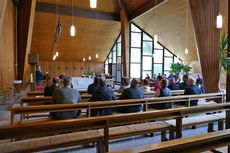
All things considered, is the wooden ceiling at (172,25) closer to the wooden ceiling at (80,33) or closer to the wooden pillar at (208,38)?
the wooden ceiling at (80,33)

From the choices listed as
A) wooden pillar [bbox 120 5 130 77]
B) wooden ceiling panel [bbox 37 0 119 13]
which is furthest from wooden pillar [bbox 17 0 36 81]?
wooden pillar [bbox 120 5 130 77]

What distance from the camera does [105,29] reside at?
40.0 feet

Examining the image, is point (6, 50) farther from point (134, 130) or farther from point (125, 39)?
point (134, 130)

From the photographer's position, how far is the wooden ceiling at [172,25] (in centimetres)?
817

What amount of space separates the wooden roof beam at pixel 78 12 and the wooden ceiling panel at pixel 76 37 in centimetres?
46

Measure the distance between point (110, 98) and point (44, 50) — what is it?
12081mm

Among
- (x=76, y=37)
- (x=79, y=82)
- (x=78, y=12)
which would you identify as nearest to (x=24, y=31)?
(x=79, y=82)

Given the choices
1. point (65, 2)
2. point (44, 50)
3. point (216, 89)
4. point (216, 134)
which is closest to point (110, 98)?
point (216, 134)

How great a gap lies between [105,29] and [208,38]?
8631mm

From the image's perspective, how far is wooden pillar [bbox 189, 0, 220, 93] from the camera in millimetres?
4520

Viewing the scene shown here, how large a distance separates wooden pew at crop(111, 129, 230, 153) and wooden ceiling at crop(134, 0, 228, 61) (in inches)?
273

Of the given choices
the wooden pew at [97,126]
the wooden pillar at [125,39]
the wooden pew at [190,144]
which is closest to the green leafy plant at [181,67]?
the wooden pillar at [125,39]

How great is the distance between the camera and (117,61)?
542 inches

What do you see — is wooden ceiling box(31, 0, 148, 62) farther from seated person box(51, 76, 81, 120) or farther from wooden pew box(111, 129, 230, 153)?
wooden pew box(111, 129, 230, 153)
